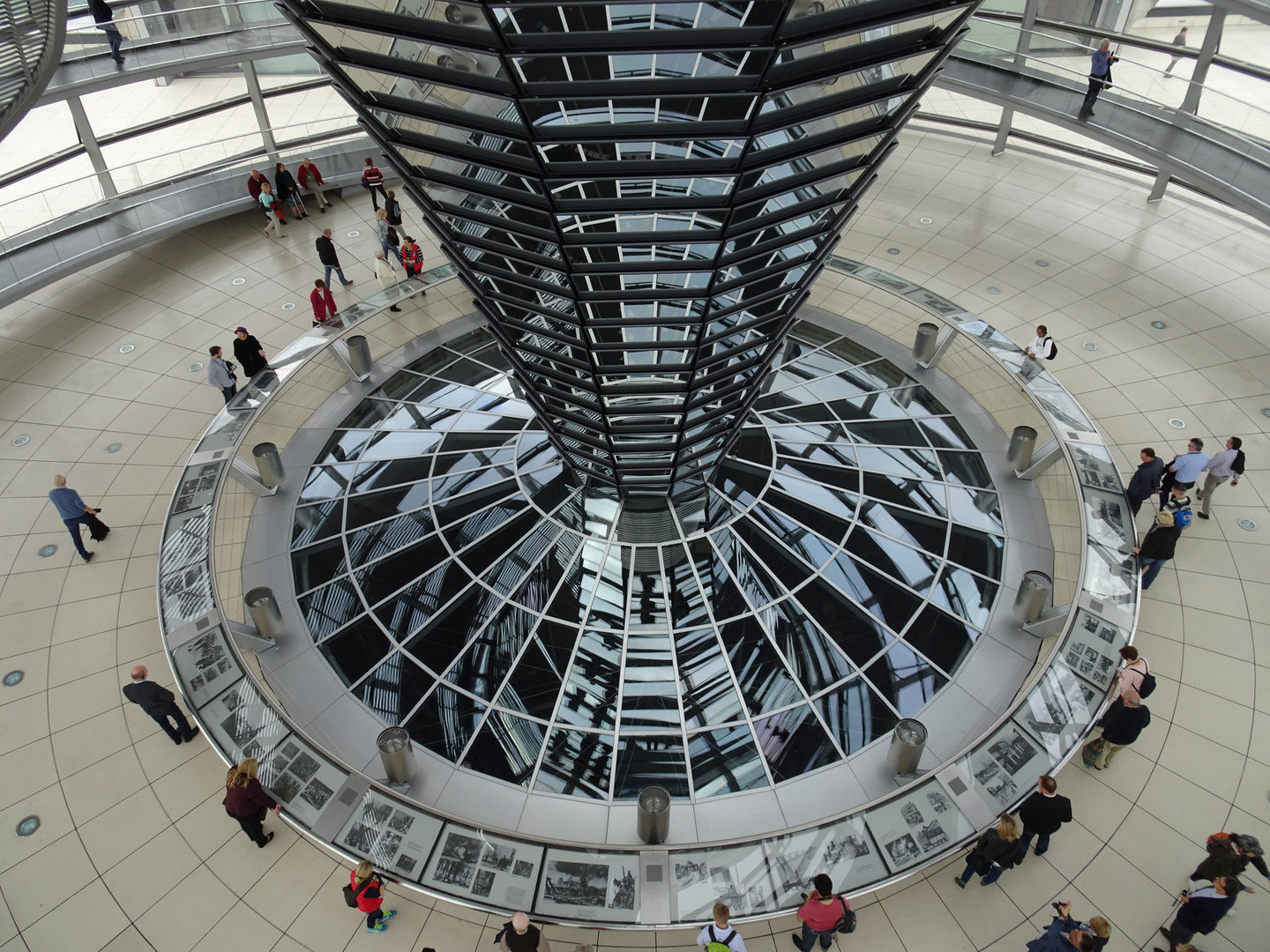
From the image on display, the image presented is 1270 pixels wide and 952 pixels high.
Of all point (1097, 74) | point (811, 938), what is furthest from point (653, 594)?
point (1097, 74)

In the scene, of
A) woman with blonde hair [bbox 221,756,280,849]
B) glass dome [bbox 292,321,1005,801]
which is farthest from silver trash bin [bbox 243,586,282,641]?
woman with blonde hair [bbox 221,756,280,849]

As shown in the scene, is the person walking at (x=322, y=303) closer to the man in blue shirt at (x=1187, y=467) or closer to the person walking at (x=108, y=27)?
the person walking at (x=108, y=27)

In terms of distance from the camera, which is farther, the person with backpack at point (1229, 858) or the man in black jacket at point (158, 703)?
the man in black jacket at point (158, 703)

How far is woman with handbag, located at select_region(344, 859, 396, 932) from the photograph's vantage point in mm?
8953

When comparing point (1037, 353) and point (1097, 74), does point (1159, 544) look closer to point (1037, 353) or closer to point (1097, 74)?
point (1037, 353)

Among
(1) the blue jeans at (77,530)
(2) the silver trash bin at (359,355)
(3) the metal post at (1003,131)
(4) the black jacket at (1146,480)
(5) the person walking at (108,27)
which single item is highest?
(3) the metal post at (1003,131)

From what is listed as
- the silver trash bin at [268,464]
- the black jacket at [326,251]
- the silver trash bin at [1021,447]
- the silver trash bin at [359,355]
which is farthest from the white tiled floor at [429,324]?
the silver trash bin at [359,355]

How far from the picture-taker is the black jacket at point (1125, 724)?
10203mm

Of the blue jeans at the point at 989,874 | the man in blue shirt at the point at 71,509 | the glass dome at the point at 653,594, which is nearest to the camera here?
the blue jeans at the point at 989,874

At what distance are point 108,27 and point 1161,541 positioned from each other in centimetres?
2275

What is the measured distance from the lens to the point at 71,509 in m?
13.3

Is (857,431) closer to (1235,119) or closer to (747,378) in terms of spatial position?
(747,378)

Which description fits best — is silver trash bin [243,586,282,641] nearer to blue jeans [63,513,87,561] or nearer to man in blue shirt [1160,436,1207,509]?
blue jeans [63,513,87,561]

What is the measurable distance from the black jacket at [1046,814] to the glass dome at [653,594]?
2.31m
